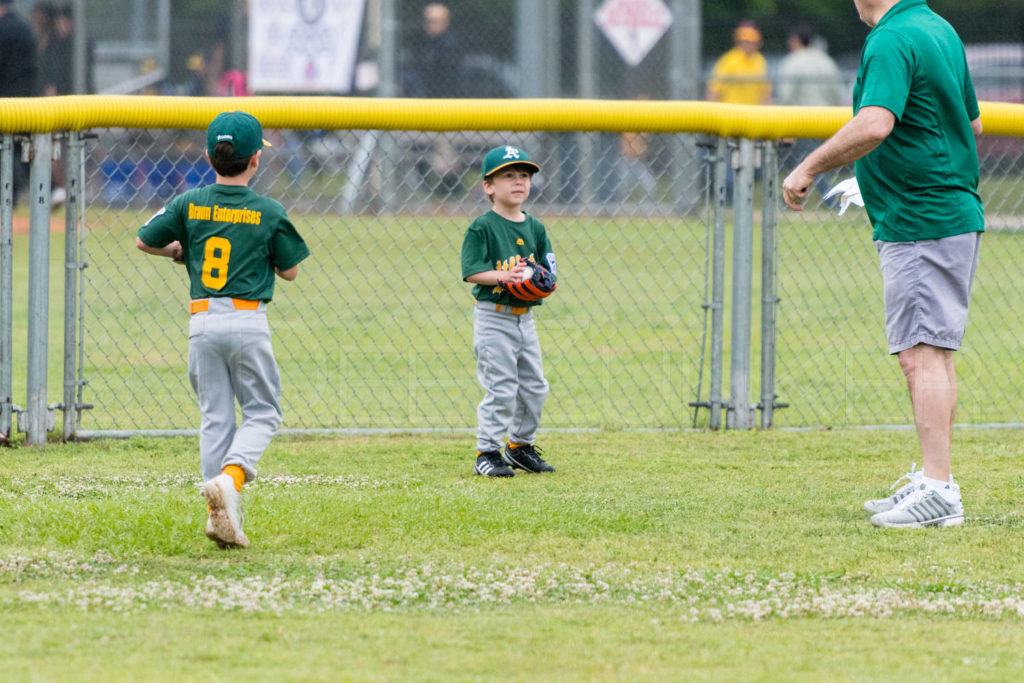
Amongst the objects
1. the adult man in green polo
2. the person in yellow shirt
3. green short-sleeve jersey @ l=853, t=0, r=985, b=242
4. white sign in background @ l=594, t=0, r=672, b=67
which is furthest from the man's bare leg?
white sign in background @ l=594, t=0, r=672, b=67

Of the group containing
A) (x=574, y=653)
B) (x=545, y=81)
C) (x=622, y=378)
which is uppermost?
(x=545, y=81)

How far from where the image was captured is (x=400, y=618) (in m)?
3.53

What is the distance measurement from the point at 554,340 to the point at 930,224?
4270mm

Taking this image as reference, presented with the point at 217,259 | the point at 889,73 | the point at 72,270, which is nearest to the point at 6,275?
the point at 72,270

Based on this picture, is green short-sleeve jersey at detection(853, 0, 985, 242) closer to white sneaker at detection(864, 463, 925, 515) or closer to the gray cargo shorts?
the gray cargo shorts

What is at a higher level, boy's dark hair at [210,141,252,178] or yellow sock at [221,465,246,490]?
boy's dark hair at [210,141,252,178]

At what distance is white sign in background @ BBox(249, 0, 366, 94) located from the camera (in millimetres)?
15977

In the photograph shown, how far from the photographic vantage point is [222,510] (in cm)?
406

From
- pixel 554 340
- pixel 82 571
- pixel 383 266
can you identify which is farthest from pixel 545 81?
pixel 82 571

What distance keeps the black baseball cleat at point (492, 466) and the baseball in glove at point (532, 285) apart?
2.15ft

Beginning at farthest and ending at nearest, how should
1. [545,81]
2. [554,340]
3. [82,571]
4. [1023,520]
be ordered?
[545,81] → [554,340] → [1023,520] → [82,571]

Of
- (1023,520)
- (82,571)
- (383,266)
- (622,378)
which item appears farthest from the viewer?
(383,266)

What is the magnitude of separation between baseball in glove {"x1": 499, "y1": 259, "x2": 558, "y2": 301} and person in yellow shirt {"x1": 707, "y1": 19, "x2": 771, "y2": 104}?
10019 mm

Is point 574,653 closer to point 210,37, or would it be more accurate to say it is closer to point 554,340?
point 554,340
